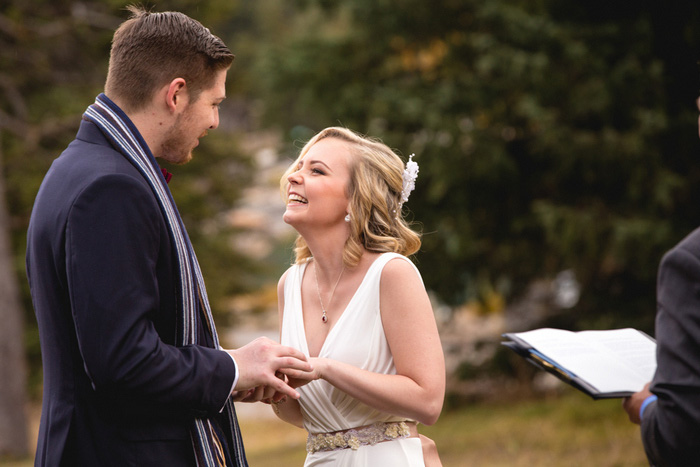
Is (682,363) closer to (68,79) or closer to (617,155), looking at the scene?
(617,155)

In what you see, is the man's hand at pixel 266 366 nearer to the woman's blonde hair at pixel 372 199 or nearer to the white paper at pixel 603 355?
the woman's blonde hair at pixel 372 199

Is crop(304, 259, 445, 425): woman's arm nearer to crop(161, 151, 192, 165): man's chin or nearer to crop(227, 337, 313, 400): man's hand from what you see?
crop(227, 337, 313, 400): man's hand

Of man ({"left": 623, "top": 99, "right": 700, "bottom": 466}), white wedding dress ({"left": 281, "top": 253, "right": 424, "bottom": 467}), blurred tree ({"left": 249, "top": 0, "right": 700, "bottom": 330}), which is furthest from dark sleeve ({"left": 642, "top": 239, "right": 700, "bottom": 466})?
blurred tree ({"left": 249, "top": 0, "right": 700, "bottom": 330})

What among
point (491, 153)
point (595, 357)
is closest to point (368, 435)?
point (595, 357)

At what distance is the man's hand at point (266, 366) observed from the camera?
2.37 m

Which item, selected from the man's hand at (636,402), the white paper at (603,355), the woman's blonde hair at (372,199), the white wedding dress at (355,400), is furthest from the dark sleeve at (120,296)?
the man's hand at (636,402)

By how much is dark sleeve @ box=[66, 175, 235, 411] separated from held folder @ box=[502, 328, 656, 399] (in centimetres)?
120

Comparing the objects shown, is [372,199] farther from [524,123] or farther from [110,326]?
[524,123]

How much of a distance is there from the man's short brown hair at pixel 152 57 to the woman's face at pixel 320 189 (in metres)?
0.79

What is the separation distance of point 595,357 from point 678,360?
2.06ft

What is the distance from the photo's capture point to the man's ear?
2.40m

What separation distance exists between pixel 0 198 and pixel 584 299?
9.33 metres

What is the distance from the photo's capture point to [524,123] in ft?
33.0

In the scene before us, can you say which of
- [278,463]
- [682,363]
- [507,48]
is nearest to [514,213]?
[507,48]
